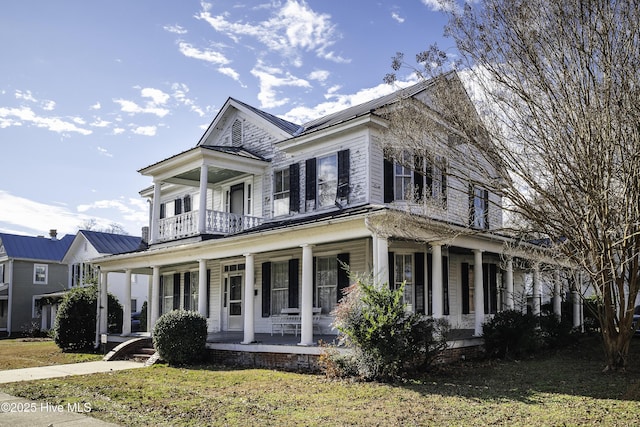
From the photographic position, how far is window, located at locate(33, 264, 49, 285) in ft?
140

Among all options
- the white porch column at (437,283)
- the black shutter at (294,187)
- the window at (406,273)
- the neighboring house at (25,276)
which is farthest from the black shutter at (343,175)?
the neighboring house at (25,276)

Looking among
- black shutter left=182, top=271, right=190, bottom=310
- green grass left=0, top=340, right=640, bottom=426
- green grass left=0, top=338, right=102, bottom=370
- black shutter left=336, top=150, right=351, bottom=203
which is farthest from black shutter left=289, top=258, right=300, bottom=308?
green grass left=0, top=338, right=102, bottom=370

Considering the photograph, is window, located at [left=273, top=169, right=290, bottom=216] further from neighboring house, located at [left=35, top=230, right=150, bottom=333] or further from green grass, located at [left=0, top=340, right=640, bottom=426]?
neighboring house, located at [left=35, top=230, right=150, bottom=333]

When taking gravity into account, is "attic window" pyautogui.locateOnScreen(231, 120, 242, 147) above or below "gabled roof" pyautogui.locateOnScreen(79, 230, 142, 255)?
above

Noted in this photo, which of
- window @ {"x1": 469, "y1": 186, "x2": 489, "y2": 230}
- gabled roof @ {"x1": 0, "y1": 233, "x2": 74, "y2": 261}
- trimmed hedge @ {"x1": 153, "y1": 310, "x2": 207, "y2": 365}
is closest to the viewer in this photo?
window @ {"x1": 469, "y1": 186, "x2": 489, "y2": 230}

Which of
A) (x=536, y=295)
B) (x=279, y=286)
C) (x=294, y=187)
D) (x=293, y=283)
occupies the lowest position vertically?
(x=536, y=295)

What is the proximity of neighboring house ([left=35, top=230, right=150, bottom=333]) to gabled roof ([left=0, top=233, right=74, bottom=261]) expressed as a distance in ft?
5.07

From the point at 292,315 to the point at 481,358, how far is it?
5.94 m

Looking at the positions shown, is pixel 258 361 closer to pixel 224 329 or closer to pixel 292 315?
pixel 292 315

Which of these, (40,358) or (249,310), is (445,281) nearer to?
(249,310)

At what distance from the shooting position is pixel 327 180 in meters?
17.9

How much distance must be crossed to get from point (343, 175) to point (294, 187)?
2.24 m

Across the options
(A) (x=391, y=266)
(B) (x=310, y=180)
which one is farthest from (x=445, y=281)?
(B) (x=310, y=180)

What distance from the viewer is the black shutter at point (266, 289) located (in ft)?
63.2
